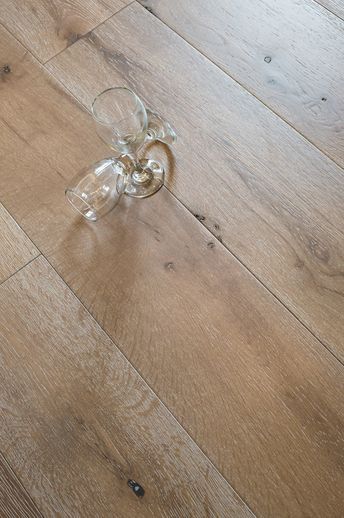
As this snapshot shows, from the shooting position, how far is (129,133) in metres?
0.87

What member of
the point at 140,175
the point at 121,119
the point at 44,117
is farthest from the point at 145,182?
the point at 44,117

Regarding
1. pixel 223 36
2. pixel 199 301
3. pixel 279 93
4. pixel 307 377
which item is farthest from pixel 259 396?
pixel 223 36

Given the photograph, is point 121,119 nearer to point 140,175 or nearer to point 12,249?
point 140,175

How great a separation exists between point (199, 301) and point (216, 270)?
7 cm

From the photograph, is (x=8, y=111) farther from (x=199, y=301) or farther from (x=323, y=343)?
(x=323, y=343)

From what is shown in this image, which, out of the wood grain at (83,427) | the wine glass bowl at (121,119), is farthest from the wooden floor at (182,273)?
the wine glass bowl at (121,119)

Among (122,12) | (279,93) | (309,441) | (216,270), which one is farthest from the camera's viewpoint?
(122,12)

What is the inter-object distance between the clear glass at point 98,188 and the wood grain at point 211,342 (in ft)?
0.13

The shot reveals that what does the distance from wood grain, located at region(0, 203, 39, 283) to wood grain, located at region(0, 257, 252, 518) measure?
5 centimetres

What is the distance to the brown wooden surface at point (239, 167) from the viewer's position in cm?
92

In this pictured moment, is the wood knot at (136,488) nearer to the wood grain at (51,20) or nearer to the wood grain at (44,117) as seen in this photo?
the wood grain at (44,117)

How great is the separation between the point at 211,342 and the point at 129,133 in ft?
1.26

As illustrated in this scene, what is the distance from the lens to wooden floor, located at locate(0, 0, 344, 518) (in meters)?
0.83

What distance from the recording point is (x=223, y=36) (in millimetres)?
1102
